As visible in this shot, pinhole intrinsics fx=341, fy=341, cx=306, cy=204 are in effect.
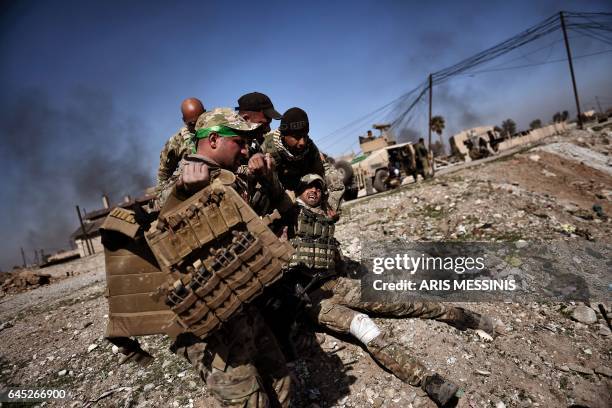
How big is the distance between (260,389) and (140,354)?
2.67ft

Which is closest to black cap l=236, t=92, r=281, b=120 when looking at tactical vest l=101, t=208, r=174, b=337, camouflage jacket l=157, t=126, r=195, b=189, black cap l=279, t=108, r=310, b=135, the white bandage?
black cap l=279, t=108, r=310, b=135

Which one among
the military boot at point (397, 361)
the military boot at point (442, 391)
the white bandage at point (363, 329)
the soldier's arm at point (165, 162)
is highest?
the soldier's arm at point (165, 162)

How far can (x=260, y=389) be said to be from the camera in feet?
6.39

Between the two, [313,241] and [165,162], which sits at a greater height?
[165,162]

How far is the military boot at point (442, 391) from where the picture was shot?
8.35ft

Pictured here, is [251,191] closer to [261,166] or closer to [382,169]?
[261,166]

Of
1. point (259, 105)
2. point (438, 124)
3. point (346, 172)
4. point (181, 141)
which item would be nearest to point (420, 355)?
point (259, 105)

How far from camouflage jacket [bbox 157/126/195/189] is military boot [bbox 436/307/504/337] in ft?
10.8

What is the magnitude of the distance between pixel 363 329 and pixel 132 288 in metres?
1.94

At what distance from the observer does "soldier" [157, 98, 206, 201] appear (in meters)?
3.89

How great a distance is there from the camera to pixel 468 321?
345 cm

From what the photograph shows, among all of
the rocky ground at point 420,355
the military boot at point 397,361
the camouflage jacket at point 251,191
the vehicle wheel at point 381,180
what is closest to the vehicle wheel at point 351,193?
the vehicle wheel at point 381,180

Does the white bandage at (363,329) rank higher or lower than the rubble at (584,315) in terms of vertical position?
higher

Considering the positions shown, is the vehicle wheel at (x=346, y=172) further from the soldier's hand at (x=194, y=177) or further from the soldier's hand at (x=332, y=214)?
the soldier's hand at (x=194, y=177)
